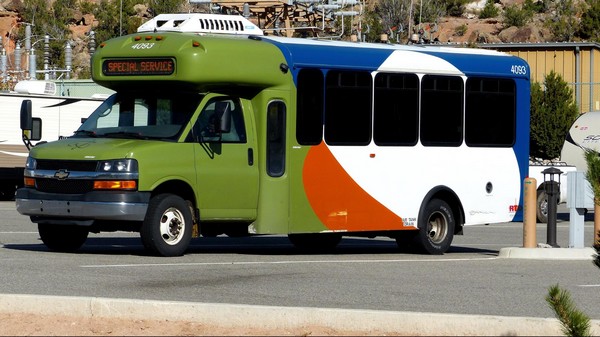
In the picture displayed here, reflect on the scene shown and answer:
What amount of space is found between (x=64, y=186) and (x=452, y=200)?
6.15 meters

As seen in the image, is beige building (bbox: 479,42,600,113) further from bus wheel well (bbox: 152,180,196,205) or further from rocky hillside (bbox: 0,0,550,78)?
bus wheel well (bbox: 152,180,196,205)

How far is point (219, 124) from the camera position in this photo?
55.2ft

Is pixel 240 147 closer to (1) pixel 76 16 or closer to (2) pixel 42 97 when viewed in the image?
(2) pixel 42 97

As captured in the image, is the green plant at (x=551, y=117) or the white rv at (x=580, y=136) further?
the green plant at (x=551, y=117)

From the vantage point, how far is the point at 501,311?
1196cm

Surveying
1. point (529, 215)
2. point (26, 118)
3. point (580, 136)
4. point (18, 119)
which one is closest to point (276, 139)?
point (26, 118)

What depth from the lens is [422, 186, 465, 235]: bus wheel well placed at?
64.2ft

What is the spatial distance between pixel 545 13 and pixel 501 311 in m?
100

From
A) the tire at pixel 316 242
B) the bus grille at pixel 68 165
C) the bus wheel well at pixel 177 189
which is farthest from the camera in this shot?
the tire at pixel 316 242

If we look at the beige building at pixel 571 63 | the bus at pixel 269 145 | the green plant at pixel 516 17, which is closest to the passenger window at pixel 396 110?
the bus at pixel 269 145

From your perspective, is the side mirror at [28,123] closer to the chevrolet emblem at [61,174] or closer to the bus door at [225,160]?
the chevrolet emblem at [61,174]

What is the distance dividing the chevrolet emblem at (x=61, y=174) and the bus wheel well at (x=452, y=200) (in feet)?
18.2

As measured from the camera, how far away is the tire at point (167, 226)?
16.5m

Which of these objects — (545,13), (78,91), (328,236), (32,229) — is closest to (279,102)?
(328,236)
